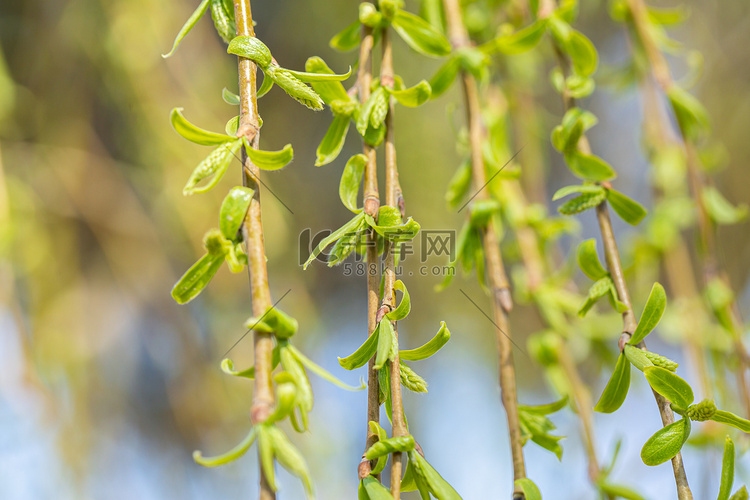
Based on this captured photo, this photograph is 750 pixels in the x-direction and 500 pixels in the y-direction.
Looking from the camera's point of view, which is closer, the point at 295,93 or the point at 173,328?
the point at 295,93

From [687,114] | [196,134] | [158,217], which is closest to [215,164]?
[196,134]

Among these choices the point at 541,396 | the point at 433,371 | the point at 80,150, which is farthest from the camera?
the point at 541,396

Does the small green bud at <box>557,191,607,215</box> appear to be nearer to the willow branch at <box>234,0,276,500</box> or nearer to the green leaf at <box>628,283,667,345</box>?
the green leaf at <box>628,283,667,345</box>

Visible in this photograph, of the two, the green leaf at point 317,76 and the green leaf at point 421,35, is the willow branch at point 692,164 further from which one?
the green leaf at point 317,76

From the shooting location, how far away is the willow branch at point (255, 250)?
19 cm

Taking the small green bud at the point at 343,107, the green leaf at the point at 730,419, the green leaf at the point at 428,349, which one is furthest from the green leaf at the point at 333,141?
the green leaf at the point at 730,419

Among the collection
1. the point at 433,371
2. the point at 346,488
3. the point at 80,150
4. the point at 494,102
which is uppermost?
the point at 80,150

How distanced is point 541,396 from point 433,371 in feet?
0.93

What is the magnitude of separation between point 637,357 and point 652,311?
0.07 ft

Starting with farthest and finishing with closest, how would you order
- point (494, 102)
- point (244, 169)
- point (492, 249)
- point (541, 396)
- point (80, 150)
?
point (541, 396)
point (80, 150)
point (494, 102)
point (492, 249)
point (244, 169)

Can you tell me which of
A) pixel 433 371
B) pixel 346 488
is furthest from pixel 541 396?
pixel 346 488

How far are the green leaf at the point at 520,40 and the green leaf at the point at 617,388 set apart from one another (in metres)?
0.22

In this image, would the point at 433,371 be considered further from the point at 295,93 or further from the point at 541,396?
the point at 295,93

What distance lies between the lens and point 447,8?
39cm
